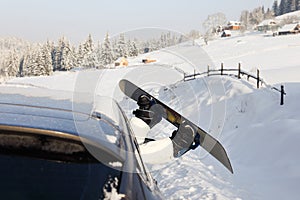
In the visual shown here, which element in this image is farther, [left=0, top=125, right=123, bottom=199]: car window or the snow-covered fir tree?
the snow-covered fir tree

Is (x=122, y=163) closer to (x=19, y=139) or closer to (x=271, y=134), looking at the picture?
(x=19, y=139)

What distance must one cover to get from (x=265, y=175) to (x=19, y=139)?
5.41 m

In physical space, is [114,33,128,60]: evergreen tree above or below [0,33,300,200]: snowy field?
above

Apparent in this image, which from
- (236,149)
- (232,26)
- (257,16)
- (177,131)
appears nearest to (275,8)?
(257,16)

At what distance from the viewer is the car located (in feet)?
4.67

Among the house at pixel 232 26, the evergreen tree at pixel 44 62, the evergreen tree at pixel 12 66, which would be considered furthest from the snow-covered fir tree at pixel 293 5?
the evergreen tree at pixel 12 66

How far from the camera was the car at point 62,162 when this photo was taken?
142cm

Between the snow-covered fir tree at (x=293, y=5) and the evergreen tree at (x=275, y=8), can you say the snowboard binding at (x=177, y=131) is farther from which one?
the evergreen tree at (x=275, y=8)

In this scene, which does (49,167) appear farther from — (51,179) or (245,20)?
(245,20)

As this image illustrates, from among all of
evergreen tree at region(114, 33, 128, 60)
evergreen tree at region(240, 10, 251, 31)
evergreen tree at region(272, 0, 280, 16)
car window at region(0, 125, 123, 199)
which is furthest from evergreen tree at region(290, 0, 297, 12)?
car window at region(0, 125, 123, 199)

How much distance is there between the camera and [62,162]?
5.04ft

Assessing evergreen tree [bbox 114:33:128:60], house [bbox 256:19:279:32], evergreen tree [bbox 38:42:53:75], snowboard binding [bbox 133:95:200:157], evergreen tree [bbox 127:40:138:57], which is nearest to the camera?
evergreen tree [bbox 114:33:128:60]

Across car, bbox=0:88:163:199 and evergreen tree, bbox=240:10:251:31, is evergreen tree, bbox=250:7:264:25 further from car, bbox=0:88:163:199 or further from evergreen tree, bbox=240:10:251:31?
car, bbox=0:88:163:199

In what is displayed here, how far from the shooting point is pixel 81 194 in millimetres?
1388
